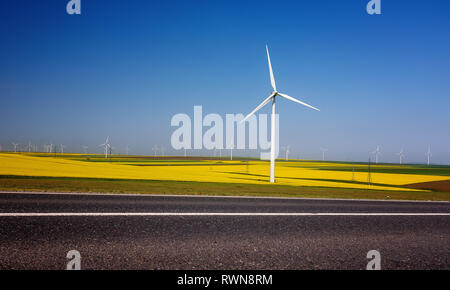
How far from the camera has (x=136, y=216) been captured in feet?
20.9

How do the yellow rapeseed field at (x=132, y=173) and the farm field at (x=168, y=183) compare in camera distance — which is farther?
the yellow rapeseed field at (x=132, y=173)

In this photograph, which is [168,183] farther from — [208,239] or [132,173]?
[208,239]

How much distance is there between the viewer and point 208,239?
478 cm

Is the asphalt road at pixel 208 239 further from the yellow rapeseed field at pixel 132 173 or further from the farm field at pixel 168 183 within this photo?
the yellow rapeseed field at pixel 132 173

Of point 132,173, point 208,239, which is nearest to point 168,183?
point 132,173

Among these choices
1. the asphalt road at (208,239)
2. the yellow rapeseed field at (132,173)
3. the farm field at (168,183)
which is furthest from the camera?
the yellow rapeseed field at (132,173)

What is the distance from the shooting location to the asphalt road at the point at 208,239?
374 centimetres

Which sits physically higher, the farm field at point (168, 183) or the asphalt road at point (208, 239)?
the asphalt road at point (208, 239)

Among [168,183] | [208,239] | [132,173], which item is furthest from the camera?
[132,173]

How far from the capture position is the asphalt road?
374 centimetres

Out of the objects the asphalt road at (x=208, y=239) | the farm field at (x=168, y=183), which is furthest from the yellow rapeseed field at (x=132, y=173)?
the asphalt road at (x=208, y=239)

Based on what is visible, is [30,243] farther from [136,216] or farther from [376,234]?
[376,234]

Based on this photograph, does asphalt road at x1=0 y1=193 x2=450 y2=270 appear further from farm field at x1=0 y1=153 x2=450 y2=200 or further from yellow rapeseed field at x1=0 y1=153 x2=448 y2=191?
yellow rapeseed field at x1=0 y1=153 x2=448 y2=191
